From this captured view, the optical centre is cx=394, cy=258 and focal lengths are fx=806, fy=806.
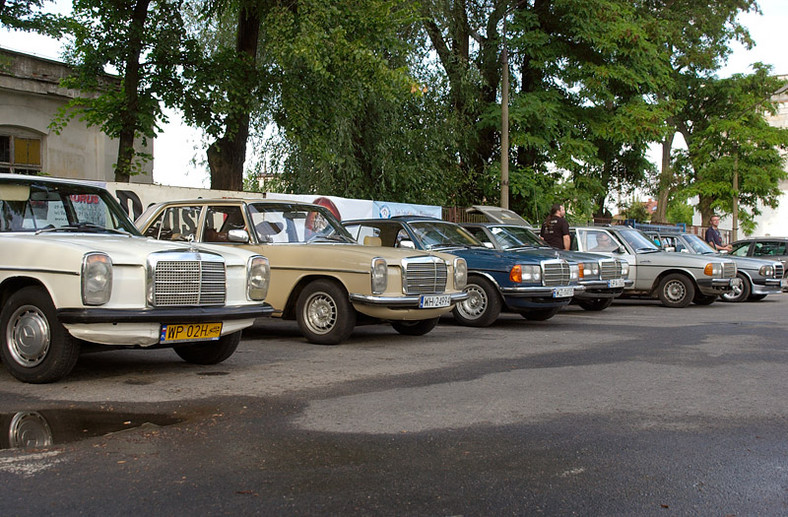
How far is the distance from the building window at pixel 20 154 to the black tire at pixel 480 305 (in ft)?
41.9

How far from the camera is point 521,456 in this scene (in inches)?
184

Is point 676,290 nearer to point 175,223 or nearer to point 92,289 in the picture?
point 175,223

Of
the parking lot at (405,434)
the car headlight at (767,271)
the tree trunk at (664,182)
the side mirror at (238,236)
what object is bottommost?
the parking lot at (405,434)

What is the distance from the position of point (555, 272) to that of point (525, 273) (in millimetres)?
646

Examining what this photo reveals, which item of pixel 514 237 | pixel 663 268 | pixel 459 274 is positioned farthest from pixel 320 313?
pixel 663 268

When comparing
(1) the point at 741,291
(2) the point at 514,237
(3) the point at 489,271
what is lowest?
(1) the point at 741,291

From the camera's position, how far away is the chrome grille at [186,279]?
6.92 meters

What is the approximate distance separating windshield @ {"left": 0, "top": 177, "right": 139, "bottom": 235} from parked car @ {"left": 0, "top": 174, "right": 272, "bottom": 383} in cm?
1

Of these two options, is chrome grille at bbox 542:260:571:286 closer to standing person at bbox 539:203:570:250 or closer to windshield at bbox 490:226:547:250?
windshield at bbox 490:226:547:250

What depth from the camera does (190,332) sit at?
7.13 meters

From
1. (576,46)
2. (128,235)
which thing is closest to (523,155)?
(576,46)

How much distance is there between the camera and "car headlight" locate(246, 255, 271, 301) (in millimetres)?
7801

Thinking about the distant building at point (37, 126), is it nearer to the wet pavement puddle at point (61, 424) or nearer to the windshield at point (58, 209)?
the windshield at point (58, 209)

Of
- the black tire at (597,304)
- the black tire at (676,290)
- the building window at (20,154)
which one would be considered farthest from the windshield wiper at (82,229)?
the building window at (20,154)
